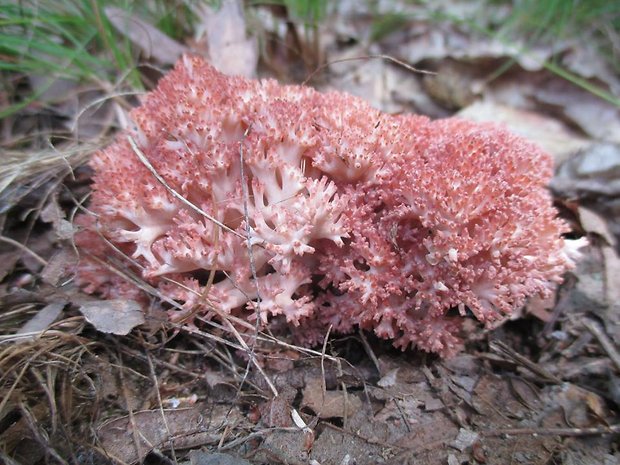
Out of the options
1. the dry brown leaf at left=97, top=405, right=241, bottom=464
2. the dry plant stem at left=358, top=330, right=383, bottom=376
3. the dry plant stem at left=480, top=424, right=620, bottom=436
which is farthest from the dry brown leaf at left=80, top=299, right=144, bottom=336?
the dry plant stem at left=480, top=424, right=620, bottom=436

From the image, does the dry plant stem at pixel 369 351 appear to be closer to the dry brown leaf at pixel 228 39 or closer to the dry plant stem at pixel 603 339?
the dry plant stem at pixel 603 339

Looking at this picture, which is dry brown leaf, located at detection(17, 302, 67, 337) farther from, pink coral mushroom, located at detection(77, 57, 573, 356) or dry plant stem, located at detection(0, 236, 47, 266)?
dry plant stem, located at detection(0, 236, 47, 266)

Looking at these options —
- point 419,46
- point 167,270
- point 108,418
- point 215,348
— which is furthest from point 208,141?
point 419,46

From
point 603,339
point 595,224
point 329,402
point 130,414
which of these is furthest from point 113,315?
point 595,224

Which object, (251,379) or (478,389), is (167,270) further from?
(478,389)

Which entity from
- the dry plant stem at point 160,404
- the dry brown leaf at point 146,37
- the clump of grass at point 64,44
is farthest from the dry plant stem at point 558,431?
the dry brown leaf at point 146,37

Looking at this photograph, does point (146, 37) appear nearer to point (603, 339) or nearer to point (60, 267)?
point (60, 267)

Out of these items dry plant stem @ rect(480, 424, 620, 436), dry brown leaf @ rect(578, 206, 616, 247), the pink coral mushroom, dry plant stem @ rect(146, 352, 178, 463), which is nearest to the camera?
dry plant stem @ rect(146, 352, 178, 463)
